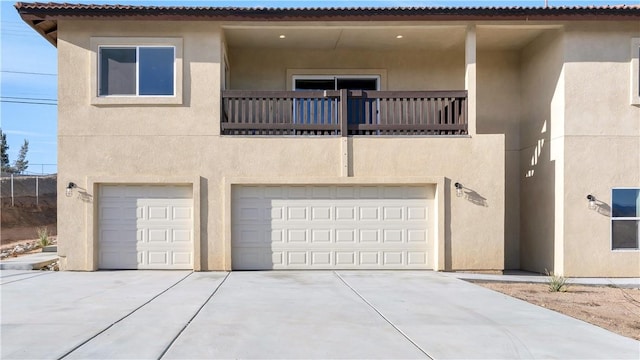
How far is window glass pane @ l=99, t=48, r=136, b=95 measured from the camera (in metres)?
12.8

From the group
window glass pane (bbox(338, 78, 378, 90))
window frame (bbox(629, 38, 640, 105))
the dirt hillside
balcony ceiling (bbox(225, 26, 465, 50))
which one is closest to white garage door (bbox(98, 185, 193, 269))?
balcony ceiling (bbox(225, 26, 465, 50))

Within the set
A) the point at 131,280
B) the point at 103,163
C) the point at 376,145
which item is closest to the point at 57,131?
the point at 103,163

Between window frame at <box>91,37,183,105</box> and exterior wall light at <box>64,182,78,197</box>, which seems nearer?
exterior wall light at <box>64,182,78,197</box>

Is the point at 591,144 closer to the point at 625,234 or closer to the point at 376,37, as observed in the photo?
the point at 625,234

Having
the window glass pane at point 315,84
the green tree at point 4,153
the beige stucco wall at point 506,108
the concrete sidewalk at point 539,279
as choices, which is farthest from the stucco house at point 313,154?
the green tree at point 4,153

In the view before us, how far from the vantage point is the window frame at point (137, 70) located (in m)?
12.6

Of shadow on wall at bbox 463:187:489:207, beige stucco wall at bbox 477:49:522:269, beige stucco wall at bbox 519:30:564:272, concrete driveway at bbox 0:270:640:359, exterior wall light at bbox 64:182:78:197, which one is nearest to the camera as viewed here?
concrete driveway at bbox 0:270:640:359

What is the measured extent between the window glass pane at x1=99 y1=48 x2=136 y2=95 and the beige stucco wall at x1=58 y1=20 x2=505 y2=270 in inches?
14.1

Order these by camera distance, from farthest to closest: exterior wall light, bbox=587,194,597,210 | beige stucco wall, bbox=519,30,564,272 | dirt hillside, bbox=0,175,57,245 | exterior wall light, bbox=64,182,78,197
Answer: dirt hillside, bbox=0,175,57,245 < beige stucco wall, bbox=519,30,564,272 < exterior wall light, bbox=587,194,597,210 < exterior wall light, bbox=64,182,78,197

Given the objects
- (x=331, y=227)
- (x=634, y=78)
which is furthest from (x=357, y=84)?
(x=634, y=78)

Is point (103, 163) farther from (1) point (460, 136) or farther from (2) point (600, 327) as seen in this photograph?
(2) point (600, 327)

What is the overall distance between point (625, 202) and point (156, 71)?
39.3 ft

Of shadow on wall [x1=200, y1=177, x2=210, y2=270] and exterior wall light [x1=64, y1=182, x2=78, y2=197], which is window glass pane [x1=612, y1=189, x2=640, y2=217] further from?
exterior wall light [x1=64, y1=182, x2=78, y2=197]

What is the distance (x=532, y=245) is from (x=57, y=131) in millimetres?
12477
